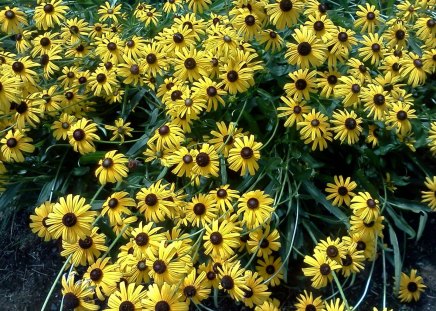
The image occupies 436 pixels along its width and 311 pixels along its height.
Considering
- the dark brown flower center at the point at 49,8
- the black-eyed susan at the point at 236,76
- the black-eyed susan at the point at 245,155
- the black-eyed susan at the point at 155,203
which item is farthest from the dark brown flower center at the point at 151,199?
the dark brown flower center at the point at 49,8

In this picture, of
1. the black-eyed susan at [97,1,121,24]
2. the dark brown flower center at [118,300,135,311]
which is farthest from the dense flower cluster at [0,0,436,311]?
the black-eyed susan at [97,1,121,24]

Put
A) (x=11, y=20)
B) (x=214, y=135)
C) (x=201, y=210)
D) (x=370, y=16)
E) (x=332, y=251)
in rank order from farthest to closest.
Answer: (x=11, y=20) < (x=370, y=16) < (x=214, y=135) < (x=201, y=210) < (x=332, y=251)

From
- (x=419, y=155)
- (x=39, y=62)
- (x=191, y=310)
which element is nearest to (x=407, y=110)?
(x=419, y=155)

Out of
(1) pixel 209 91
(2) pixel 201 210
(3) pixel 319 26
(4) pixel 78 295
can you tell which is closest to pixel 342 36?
(3) pixel 319 26

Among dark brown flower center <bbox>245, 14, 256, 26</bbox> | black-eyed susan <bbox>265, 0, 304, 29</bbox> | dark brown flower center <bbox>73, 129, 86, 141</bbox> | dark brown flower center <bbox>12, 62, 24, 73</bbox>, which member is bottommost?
dark brown flower center <bbox>73, 129, 86, 141</bbox>

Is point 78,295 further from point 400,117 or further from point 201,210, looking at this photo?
point 400,117

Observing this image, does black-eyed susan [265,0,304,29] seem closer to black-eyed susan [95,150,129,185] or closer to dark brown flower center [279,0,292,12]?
dark brown flower center [279,0,292,12]

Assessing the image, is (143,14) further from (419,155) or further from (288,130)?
(419,155)
